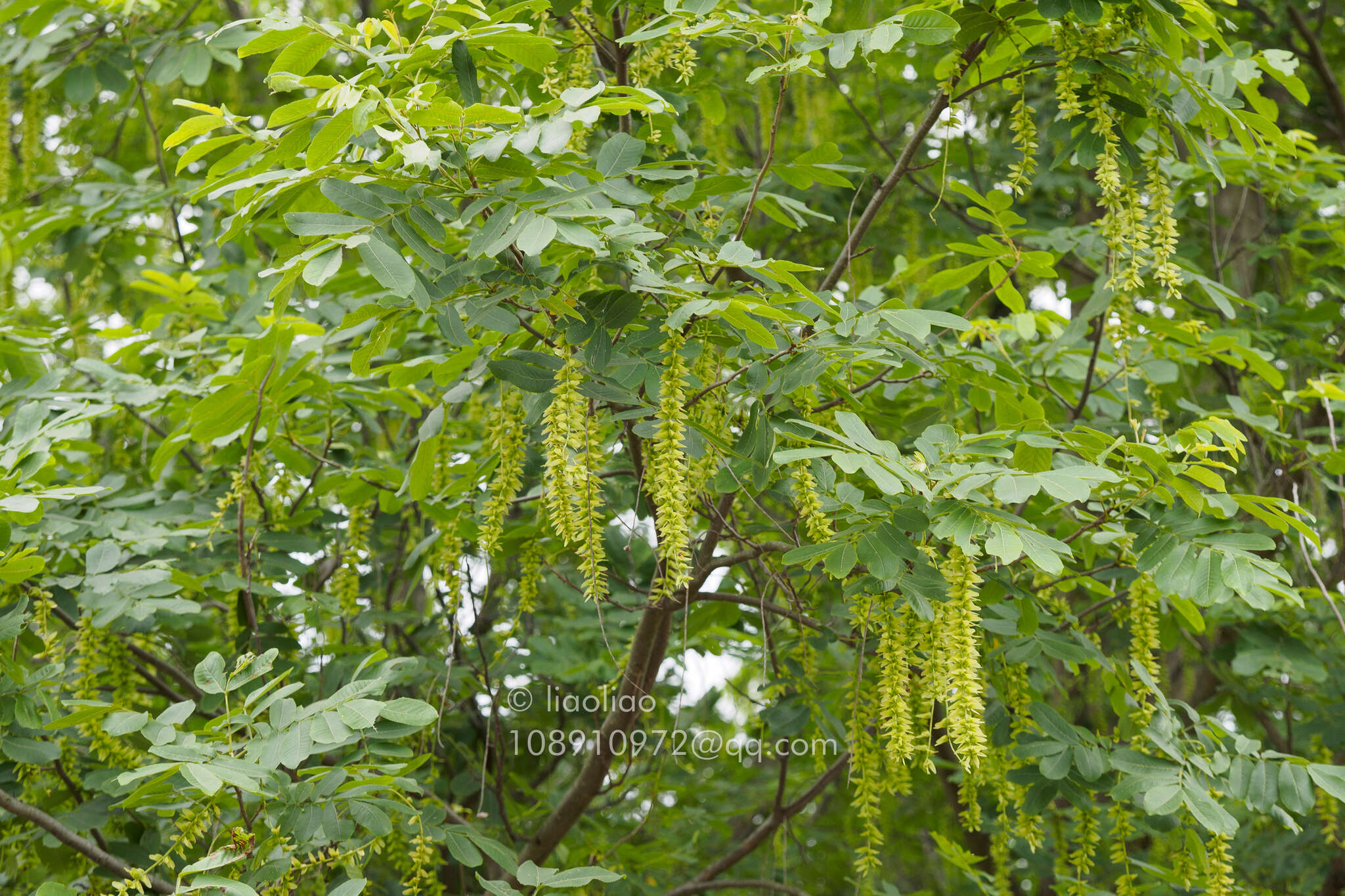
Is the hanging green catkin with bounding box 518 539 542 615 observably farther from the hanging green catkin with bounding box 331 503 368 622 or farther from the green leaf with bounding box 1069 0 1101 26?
the green leaf with bounding box 1069 0 1101 26

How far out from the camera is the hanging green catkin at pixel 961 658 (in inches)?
65.7

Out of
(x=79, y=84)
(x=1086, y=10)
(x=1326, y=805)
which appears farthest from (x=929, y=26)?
(x=79, y=84)

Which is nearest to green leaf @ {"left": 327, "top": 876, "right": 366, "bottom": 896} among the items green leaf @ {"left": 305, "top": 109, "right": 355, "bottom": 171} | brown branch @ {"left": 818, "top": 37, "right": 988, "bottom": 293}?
green leaf @ {"left": 305, "top": 109, "right": 355, "bottom": 171}

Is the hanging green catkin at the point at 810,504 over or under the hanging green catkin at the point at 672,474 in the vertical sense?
under

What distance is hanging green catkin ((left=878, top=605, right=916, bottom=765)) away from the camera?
180cm

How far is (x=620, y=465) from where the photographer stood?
9.79 feet

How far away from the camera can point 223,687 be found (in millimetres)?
1916

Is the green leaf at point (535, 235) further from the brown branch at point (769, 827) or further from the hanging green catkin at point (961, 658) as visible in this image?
the brown branch at point (769, 827)

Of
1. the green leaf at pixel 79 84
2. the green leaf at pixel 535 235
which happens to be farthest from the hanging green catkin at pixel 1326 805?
the green leaf at pixel 79 84

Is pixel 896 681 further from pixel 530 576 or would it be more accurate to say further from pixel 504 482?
pixel 530 576

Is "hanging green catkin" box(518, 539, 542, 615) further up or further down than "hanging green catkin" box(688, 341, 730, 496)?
further down

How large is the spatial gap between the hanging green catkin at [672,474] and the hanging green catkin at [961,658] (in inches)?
17.6

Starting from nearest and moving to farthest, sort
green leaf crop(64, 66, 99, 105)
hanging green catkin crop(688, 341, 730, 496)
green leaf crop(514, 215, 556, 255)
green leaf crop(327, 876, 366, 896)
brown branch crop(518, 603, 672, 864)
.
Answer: green leaf crop(514, 215, 556, 255) → green leaf crop(327, 876, 366, 896) → hanging green catkin crop(688, 341, 730, 496) → brown branch crop(518, 603, 672, 864) → green leaf crop(64, 66, 99, 105)

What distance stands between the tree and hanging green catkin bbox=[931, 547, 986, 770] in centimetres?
1
